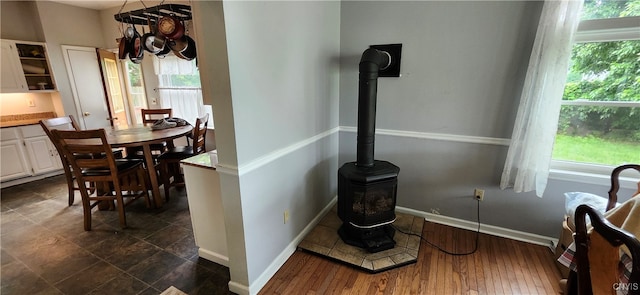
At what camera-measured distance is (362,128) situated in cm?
208

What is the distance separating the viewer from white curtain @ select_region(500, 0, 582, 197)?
1.72 m

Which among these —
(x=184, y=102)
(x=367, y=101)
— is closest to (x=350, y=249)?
(x=367, y=101)

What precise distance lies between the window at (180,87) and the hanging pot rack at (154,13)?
790 millimetres

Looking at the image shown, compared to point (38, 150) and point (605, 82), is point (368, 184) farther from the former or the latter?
point (38, 150)

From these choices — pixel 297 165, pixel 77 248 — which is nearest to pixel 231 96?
pixel 297 165

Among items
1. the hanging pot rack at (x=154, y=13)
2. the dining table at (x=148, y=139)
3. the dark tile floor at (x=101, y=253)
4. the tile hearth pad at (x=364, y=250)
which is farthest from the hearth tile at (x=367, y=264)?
the hanging pot rack at (x=154, y=13)

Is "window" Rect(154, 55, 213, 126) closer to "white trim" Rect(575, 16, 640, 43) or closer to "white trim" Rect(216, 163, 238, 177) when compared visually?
"white trim" Rect(216, 163, 238, 177)

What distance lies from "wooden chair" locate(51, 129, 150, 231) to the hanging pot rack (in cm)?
136

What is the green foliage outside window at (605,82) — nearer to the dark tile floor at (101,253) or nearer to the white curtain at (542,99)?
the white curtain at (542,99)

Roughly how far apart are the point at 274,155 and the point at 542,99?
1941 mm

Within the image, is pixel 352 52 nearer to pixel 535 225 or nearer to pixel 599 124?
pixel 599 124

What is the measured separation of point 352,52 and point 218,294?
2.30 m

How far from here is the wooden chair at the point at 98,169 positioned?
224cm

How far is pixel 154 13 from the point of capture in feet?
9.23
